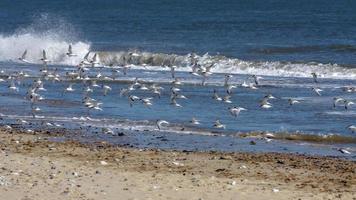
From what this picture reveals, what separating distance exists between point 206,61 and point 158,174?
28.0 metres

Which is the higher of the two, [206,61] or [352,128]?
[352,128]

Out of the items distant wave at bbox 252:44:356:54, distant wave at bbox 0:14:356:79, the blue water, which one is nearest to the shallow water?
distant wave at bbox 0:14:356:79

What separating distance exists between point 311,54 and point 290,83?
12648mm

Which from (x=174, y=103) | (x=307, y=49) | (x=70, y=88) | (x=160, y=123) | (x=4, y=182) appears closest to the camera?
(x=4, y=182)

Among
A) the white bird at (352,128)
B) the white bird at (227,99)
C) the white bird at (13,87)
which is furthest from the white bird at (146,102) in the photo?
the white bird at (352,128)

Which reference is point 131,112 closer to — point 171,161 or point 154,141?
point 154,141

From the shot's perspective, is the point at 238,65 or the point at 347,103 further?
the point at 238,65

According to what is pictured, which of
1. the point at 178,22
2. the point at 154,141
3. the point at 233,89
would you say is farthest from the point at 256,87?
the point at 178,22

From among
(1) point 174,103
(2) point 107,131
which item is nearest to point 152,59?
(1) point 174,103

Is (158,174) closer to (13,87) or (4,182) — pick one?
(4,182)

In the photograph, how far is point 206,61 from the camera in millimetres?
44031

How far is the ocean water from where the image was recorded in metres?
22.4

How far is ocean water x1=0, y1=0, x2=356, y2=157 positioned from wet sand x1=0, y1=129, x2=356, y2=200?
168 cm

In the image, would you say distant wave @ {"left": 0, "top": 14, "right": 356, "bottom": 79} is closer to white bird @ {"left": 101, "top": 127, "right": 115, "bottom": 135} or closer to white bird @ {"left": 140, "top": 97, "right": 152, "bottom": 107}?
white bird @ {"left": 140, "top": 97, "right": 152, "bottom": 107}
